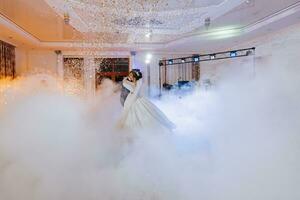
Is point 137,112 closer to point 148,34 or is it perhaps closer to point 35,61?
point 148,34

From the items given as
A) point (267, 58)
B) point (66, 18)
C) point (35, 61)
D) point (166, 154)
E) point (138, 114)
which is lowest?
point (166, 154)

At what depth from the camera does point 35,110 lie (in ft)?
19.7

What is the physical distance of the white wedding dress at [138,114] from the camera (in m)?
3.98

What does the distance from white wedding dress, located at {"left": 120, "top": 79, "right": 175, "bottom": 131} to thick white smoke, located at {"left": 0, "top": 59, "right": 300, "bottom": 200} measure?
11 cm

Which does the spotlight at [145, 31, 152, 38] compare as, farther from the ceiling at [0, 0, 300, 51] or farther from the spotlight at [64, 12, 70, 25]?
the spotlight at [64, 12, 70, 25]

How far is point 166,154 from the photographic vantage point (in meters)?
3.73

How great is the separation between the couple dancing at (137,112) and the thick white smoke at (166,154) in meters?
0.12

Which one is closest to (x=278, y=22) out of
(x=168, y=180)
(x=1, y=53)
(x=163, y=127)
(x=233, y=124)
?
(x=233, y=124)

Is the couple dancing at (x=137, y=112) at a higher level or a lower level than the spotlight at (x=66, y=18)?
lower

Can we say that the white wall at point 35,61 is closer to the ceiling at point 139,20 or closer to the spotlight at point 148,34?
the ceiling at point 139,20

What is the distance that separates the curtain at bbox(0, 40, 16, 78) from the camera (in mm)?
7489

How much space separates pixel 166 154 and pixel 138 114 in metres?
0.63

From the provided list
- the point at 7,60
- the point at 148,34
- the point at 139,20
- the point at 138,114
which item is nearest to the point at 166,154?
the point at 138,114

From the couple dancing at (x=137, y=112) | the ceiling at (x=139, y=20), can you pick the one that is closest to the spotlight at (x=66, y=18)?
the ceiling at (x=139, y=20)
